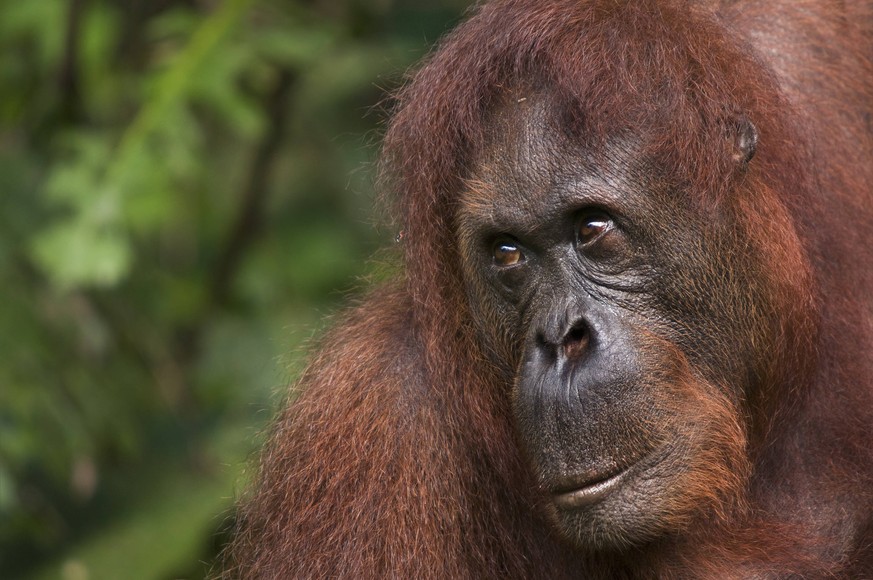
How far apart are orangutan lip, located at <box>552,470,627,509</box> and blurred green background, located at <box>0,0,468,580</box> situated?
162cm

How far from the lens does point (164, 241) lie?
769 cm

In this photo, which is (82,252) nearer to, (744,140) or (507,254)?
(507,254)

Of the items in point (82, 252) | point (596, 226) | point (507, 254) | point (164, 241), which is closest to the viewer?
point (596, 226)

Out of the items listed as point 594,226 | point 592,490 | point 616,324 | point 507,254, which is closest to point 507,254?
point 507,254

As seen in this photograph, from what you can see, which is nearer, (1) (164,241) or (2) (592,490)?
(2) (592,490)

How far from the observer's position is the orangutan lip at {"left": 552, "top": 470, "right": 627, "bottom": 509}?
3.15 m

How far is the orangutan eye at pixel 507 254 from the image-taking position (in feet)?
11.1

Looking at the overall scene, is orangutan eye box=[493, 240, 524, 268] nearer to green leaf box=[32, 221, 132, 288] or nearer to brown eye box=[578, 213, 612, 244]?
brown eye box=[578, 213, 612, 244]

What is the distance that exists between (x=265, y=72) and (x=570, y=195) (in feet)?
11.7

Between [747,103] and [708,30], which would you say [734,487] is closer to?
[747,103]

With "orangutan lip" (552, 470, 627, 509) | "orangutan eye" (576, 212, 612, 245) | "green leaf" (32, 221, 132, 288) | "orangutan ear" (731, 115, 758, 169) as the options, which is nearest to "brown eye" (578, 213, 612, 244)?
"orangutan eye" (576, 212, 612, 245)

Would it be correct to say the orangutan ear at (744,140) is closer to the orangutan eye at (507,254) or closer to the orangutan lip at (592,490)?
the orangutan eye at (507,254)

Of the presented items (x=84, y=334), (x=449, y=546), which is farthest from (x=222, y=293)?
(x=449, y=546)

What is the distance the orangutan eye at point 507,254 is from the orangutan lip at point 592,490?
2.12 feet
